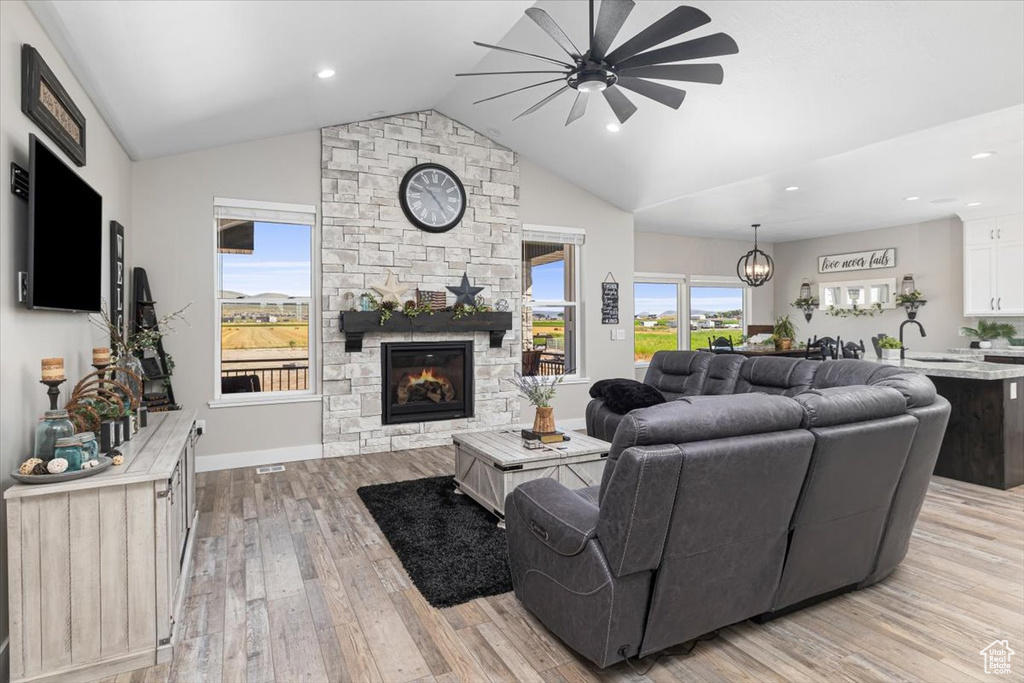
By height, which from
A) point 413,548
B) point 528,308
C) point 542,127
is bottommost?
point 413,548

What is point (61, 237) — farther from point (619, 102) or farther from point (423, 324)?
point (423, 324)

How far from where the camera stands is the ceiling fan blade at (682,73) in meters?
2.84

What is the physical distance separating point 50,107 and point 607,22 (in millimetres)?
2565

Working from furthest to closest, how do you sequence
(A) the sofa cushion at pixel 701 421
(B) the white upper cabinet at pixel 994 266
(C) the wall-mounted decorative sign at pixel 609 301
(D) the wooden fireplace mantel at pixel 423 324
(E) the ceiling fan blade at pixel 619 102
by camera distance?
(C) the wall-mounted decorative sign at pixel 609 301 < (B) the white upper cabinet at pixel 994 266 < (D) the wooden fireplace mantel at pixel 423 324 < (E) the ceiling fan blade at pixel 619 102 < (A) the sofa cushion at pixel 701 421

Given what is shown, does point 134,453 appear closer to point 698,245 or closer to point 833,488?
point 833,488

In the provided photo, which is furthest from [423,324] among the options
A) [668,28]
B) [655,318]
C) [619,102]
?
[655,318]

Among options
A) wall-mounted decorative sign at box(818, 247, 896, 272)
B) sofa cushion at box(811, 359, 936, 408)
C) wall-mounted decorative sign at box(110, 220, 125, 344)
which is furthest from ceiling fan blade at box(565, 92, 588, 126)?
wall-mounted decorative sign at box(818, 247, 896, 272)

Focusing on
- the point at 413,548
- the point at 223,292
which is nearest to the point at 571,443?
the point at 413,548

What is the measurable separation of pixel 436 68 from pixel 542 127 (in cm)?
135

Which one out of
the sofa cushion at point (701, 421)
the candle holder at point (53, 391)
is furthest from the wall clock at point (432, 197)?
the sofa cushion at point (701, 421)

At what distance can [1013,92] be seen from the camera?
3.57m

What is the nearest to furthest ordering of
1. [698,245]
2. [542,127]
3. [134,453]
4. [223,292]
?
[134,453]
[223,292]
[542,127]
[698,245]

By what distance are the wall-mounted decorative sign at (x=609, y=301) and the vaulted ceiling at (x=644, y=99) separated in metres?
1.16

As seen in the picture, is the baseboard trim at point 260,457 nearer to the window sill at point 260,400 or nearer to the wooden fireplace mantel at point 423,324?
the window sill at point 260,400
